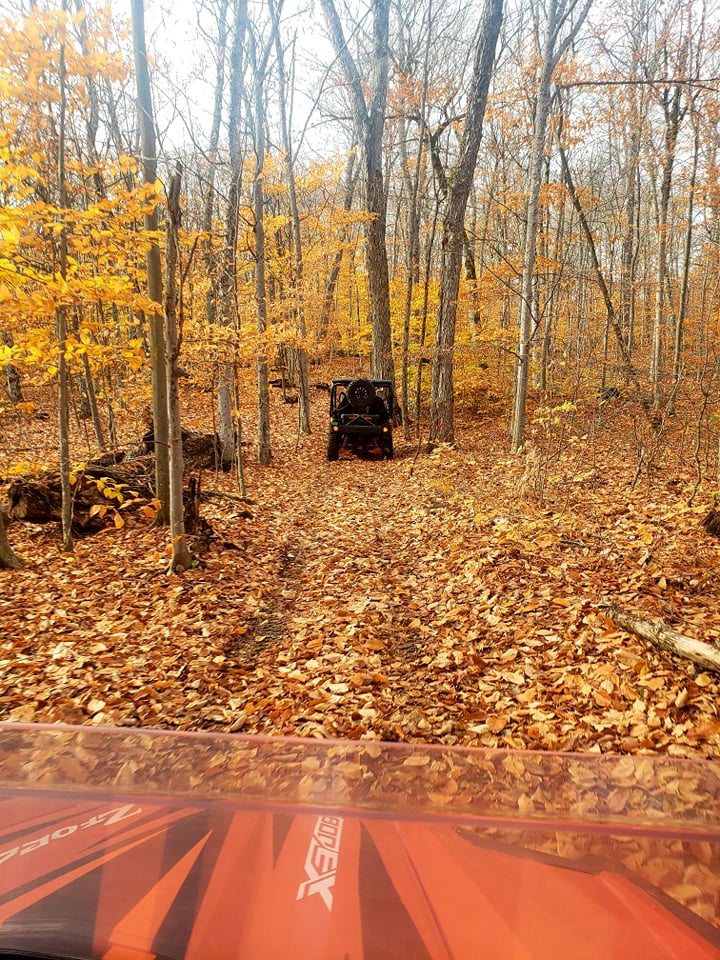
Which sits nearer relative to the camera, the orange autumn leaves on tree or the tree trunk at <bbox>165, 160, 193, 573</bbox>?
the orange autumn leaves on tree

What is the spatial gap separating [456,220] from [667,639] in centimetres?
908

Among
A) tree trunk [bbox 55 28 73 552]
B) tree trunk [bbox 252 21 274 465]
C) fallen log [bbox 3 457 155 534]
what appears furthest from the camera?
tree trunk [bbox 252 21 274 465]

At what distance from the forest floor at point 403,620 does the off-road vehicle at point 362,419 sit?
15.0ft

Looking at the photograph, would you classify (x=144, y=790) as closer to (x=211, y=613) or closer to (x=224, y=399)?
(x=211, y=613)

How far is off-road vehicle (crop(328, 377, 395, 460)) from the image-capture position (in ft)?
39.7

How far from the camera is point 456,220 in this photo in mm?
9617

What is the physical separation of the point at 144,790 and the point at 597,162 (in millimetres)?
24609

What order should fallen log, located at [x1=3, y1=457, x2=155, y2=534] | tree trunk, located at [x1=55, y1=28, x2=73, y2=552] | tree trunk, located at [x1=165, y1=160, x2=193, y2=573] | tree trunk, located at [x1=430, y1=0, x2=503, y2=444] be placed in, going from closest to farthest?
tree trunk, located at [x1=165, y1=160, x2=193, y2=573] → tree trunk, located at [x1=55, y1=28, x2=73, y2=552] → fallen log, located at [x1=3, y1=457, x2=155, y2=534] → tree trunk, located at [x1=430, y1=0, x2=503, y2=444]

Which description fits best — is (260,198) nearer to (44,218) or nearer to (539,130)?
(539,130)

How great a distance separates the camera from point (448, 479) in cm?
869

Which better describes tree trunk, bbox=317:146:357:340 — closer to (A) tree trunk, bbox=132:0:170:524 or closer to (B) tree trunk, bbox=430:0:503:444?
(B) tree trunk, bbox=430:0:503:444

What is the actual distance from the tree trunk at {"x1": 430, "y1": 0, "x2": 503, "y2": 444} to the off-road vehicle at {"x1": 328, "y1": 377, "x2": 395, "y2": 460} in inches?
61.4

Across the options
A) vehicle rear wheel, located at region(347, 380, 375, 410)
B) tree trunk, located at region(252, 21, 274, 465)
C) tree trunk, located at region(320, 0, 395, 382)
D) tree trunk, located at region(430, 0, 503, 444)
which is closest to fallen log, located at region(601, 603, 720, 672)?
tree trunk, located at region(430, 0, 503, 444)

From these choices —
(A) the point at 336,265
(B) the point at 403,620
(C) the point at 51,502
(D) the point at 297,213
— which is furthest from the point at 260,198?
(A) the point at 336,265
